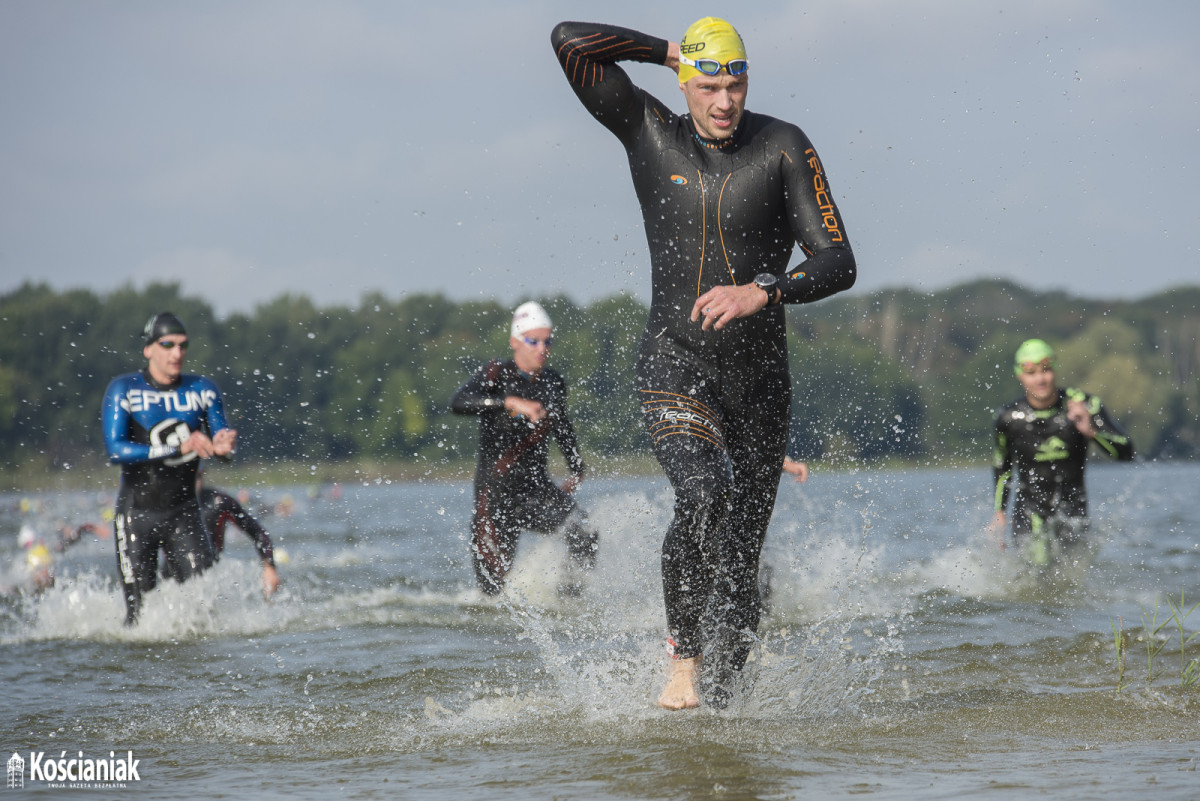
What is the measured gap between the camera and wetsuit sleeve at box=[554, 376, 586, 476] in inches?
323

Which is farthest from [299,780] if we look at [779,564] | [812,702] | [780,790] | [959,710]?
[779,564]

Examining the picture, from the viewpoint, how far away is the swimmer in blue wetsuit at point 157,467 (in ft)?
23.1

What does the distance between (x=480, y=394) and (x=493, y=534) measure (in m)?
0.96

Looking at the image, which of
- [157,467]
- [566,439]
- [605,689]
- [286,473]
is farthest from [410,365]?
[605,689]

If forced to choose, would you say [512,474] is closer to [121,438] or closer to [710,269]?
[121,438]

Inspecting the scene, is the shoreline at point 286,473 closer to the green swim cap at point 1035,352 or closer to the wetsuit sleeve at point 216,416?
the green swim cap at point 1035,352

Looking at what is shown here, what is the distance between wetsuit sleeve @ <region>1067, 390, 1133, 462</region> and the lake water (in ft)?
3.17

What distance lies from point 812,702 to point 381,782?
1.75 metres

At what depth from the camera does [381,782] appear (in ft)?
11.5

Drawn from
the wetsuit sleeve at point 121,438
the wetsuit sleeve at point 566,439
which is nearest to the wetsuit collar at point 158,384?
the wetsuit sleeve at point 121,438

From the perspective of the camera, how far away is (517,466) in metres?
8.14

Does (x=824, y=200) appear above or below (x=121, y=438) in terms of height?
above

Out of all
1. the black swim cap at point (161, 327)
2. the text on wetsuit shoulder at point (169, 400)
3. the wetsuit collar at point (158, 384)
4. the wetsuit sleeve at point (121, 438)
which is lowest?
the wetsuit sleeve at point (121, 438)

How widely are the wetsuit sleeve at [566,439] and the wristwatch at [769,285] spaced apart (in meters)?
4.39
